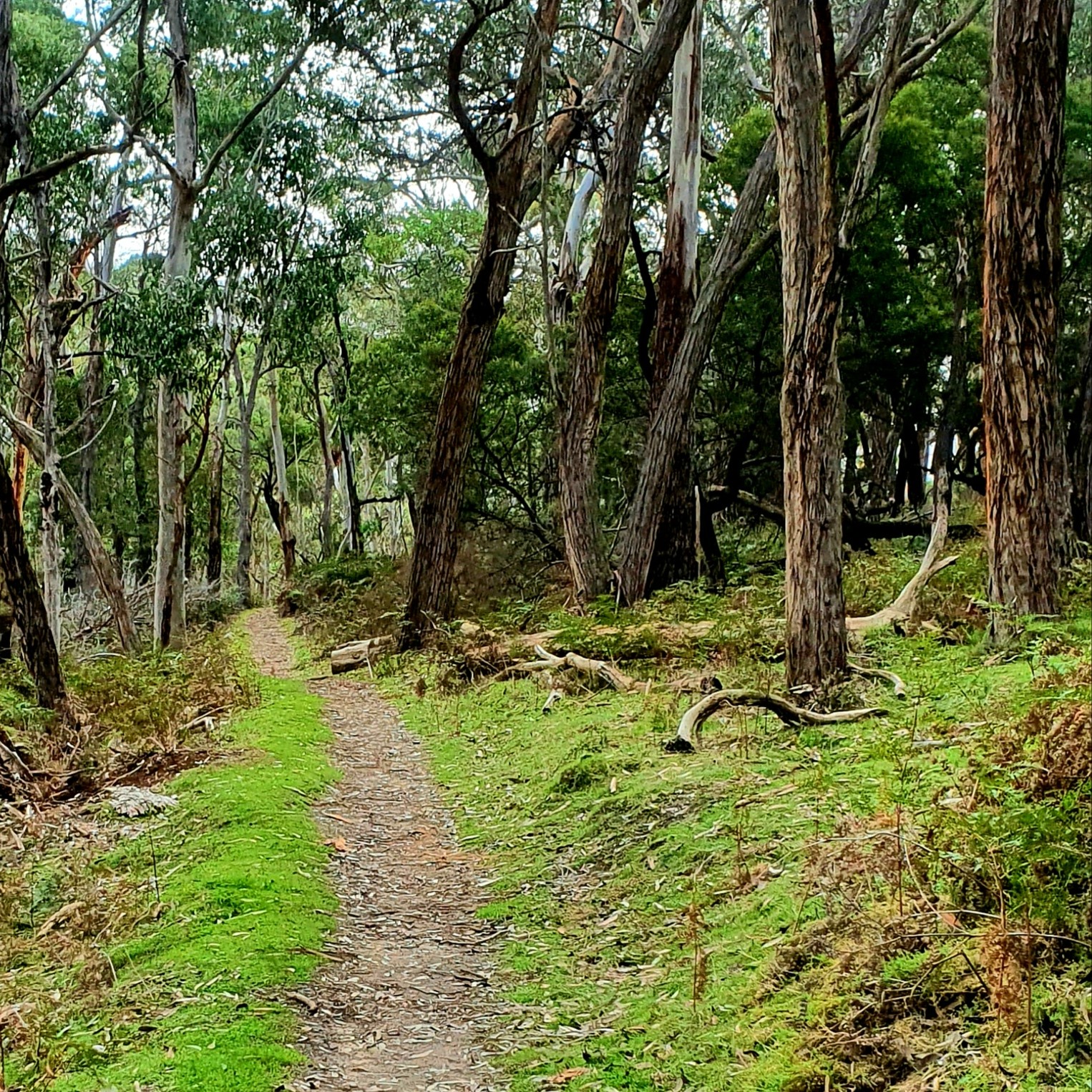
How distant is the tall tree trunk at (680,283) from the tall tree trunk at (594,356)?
1.58 ft

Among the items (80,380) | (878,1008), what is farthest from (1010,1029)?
(80,380)

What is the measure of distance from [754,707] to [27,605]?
6.96 meters

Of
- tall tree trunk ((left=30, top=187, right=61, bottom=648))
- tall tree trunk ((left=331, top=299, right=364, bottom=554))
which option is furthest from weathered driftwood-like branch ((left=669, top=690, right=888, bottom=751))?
tall tree trunk ((left=331, top=299, right=364, bottom=554))

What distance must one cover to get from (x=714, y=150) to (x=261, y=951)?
21.3 meters

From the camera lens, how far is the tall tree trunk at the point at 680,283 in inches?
588

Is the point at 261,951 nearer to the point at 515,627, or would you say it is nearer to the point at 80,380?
the point at 515,627

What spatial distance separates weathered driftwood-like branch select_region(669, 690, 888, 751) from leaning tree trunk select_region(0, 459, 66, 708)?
6453 millimetres

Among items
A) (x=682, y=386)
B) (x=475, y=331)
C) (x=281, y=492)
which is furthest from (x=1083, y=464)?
(x=281, y=492)

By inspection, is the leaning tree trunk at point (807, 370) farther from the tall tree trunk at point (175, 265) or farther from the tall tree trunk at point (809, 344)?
the tall tree trunk at point (175, 265)

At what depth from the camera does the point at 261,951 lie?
518 centimetres

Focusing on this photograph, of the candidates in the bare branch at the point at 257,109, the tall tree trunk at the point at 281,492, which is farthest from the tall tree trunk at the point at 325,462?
the bare branch at the point at 257,109

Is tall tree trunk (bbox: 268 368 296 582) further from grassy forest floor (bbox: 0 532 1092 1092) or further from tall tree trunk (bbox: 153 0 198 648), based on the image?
grassy forest floor (bbox: 0 532 1092 1092)

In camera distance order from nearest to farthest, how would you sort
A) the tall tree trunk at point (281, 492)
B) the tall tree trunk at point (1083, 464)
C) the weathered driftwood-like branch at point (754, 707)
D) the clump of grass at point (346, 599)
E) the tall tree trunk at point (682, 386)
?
the weathered driftwood-like branch at point (754, 707)
the tall tree trunk at point (1083, 464)
the tall tree trunk at point (682, 386)
the clump of grass at point (346, 599)
the tall tree trunk at point (281, 492)

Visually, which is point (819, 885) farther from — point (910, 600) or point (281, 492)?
point (281, 492)
